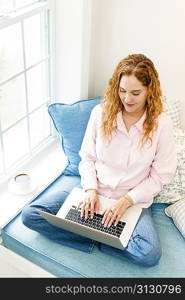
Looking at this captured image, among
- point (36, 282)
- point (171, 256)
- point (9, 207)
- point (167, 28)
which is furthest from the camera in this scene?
point (167, 28)

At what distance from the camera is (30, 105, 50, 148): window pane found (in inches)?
92.3

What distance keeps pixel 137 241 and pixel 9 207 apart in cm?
70

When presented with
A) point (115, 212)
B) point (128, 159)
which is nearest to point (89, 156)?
point (128, 159)

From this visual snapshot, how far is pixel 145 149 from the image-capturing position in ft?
5.84

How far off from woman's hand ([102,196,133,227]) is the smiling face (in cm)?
43

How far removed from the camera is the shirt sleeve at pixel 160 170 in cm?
178

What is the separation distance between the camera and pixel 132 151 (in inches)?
70.7

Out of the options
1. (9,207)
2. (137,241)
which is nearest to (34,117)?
(9,207)

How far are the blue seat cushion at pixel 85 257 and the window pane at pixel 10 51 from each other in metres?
0.76

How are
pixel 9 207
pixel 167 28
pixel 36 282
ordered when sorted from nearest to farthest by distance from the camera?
pixel 36 282
pixel 9 207
pixel 167 28

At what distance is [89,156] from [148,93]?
49 cm

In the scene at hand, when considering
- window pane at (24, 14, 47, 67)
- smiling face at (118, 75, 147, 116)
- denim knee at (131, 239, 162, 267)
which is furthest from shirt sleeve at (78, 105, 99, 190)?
window pane at (24, 14, 47, 67)

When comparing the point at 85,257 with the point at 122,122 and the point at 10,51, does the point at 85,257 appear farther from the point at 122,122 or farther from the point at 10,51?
the point at 10,51

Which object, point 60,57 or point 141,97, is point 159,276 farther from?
point 60,57
